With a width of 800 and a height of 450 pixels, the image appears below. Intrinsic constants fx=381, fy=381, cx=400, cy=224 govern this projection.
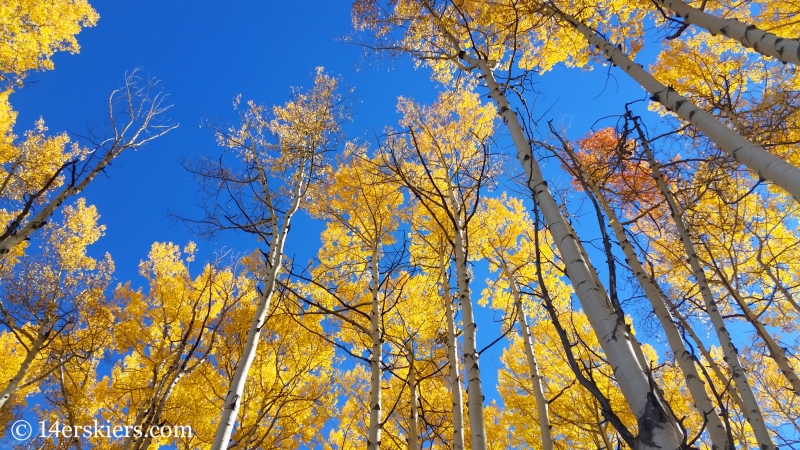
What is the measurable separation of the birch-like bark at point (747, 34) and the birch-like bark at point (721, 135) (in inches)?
25.4

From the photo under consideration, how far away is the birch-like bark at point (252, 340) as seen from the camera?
3029 millimetres

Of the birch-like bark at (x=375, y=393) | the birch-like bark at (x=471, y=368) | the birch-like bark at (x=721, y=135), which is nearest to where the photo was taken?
the birch-like bark at (x=721, y=135)

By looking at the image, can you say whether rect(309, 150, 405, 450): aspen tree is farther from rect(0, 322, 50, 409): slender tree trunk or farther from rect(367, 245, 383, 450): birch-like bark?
rect(0, 322, 50, 409): slender tree trunk

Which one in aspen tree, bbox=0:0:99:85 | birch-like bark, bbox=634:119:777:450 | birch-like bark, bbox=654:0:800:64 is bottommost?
birch-like bark, bbox=634:119:777:450

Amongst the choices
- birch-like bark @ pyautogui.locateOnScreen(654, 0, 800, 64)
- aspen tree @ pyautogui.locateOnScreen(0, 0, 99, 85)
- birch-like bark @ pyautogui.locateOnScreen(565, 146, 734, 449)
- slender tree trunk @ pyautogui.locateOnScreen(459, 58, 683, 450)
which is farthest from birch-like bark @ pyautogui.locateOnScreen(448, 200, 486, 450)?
aspen tree @ pyautogui.locateOnScreen(0, 0, 99, 85)

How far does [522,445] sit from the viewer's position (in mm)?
8531

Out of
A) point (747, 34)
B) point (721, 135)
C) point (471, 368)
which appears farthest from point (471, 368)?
point (747, 34)

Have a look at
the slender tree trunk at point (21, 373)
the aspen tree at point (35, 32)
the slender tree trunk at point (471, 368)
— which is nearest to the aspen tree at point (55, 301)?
the slender tree trunk at point (21, 373)

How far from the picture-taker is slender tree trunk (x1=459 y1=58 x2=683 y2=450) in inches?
39.2

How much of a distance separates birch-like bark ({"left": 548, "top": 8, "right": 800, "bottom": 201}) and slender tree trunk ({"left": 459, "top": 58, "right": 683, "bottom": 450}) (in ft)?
4.54

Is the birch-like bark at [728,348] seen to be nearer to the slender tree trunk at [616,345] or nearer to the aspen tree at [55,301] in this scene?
the slender tree trunk at [616,345]

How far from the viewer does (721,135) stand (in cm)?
286

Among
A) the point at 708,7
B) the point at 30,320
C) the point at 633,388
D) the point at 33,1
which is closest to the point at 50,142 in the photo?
the point at 33,1

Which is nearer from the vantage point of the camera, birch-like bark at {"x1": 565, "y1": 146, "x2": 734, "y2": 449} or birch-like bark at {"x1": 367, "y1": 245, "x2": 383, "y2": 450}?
birch-like bark at {"x1": 565, "y1": 146, "x2": 734, "y2": 449}
